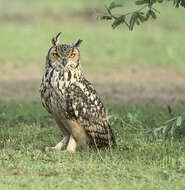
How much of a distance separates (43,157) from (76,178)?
86 cm

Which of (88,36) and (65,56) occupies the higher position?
(88,36)

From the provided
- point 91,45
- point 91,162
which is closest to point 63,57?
point 91,162

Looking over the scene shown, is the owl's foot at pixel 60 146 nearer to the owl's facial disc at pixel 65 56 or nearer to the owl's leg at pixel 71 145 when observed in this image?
the owl's leg at pixel 71 145

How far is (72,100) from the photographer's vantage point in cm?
628

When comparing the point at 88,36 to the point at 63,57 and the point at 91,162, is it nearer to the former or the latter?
the point at 63,57

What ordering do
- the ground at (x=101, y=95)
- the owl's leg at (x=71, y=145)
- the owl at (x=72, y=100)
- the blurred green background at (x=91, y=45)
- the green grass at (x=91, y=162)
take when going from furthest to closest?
the blurred green background at (x=91, y=45) → the owl's leg at (x=71, y=145) → the owl at (x=72, y=100) → the ground at (x=101, y=95) → the green grass at (x=91, y=162)

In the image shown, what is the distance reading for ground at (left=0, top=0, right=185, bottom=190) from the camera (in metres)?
5.45

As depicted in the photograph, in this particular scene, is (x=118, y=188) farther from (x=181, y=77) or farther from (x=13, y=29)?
(x=13, y=29)

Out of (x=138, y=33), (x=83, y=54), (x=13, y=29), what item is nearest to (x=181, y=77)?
(x=83, y=54)

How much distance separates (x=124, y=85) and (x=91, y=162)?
6.93 meters

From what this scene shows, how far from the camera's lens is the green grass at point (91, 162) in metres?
5.14

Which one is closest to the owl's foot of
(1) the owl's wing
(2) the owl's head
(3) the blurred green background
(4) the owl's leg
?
(4) the owl's leg

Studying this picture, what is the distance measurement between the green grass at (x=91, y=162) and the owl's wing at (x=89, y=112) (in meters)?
0.15

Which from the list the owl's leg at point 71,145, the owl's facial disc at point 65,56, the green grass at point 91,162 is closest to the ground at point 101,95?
the green grass at point 91,162
